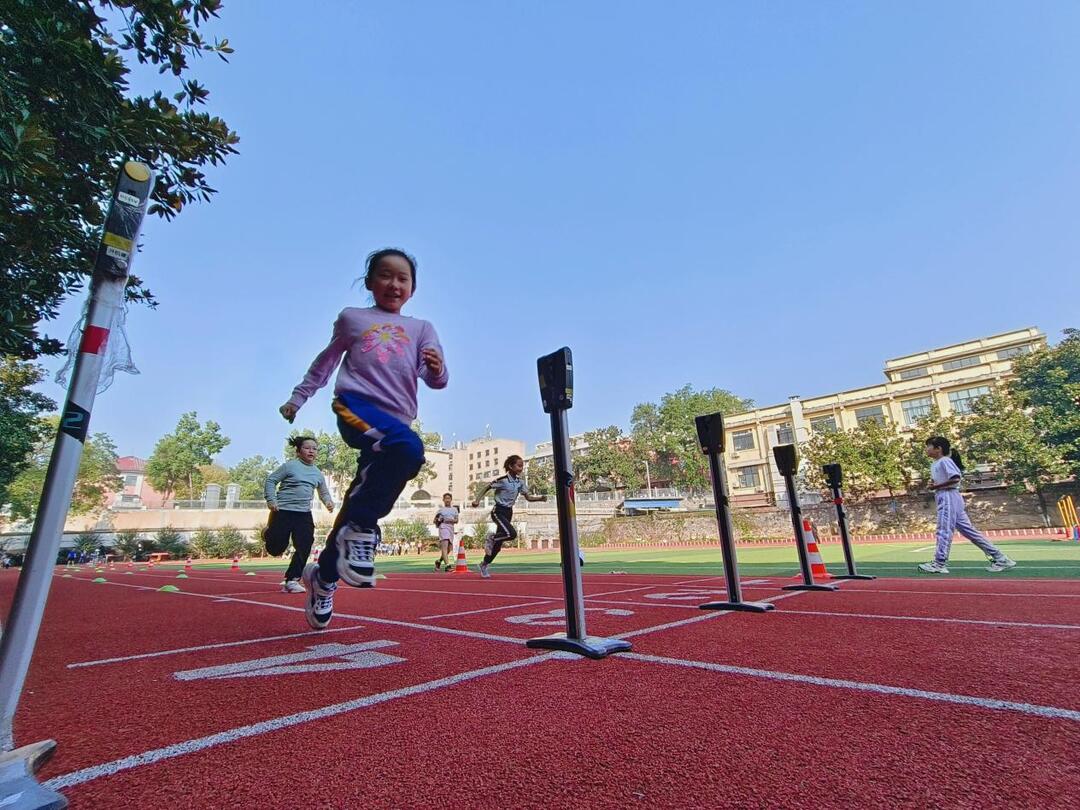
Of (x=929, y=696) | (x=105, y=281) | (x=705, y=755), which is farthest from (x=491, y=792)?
(x=105, y=281)

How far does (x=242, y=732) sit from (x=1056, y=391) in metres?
41.8

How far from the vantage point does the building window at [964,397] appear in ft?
120

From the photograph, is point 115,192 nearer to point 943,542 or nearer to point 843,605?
point 843,605

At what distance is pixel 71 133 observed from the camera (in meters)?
4.48

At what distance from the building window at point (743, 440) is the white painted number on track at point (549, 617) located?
47.6m

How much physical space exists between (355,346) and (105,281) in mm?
1262

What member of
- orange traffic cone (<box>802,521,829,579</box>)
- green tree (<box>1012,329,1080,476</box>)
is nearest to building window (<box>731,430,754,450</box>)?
green tree (<box>1012,329,1080,476</box>)

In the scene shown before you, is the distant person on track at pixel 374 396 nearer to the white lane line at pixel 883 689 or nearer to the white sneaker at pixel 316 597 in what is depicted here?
the white sneaker at pixel 316 597

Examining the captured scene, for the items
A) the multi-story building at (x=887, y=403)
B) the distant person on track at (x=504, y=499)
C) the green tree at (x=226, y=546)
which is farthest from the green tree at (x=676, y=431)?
the distant person on track at (x=504, y=499)

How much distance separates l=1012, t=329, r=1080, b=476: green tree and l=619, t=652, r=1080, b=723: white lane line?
35.2 metres

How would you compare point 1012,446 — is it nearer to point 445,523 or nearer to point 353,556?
point 445,523

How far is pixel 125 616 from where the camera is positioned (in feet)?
16.4

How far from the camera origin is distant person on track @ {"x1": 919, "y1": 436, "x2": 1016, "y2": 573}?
22.8 ft

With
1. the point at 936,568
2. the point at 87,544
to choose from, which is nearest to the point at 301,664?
the point at 936,568
